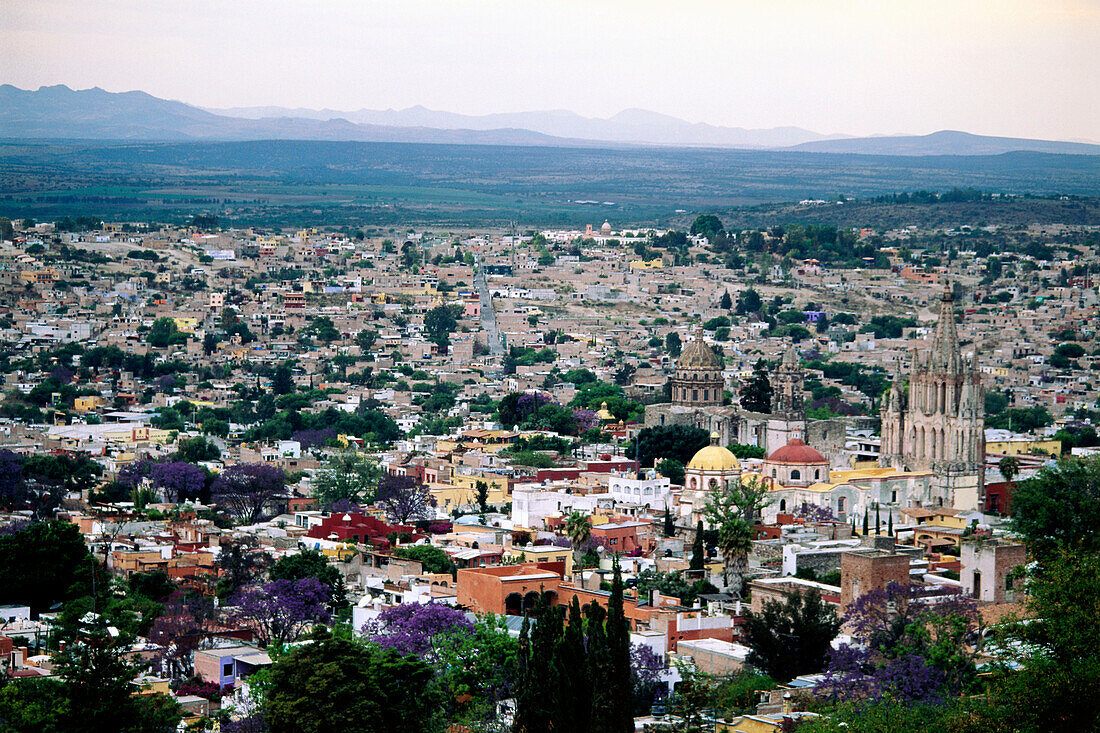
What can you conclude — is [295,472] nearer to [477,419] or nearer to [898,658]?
[477,419]

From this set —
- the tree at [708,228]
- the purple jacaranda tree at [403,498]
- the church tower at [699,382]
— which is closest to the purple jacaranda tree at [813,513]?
the purple jacaranda tree at [403,498]

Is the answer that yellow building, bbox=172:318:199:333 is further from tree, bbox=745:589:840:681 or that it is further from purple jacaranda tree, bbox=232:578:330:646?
tree, bbox=745:589:840:681

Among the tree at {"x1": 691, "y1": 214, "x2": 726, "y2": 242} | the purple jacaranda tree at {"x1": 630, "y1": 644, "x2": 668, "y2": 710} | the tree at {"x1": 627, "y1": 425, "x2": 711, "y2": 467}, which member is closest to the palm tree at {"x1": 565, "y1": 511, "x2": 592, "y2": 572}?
the purple jacaranda tree at {"x1": 630, "y1": 644, "x2": 668, "y2": 710}

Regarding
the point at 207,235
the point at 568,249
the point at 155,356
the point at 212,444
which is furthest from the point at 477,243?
the point at 212,444

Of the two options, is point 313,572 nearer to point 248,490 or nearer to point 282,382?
point 248,490

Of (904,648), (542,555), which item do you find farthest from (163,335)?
(904,648)

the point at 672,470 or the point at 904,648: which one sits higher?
the point at 904,648
